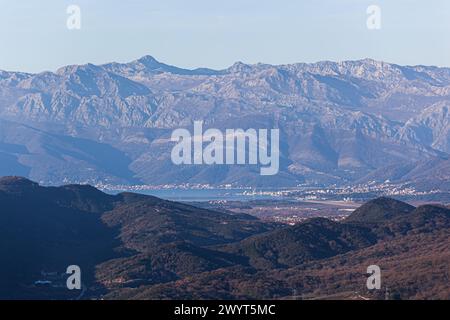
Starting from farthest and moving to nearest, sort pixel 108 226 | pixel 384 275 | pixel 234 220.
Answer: pixel 234 220 → pixel 108 226 → pixel 384 275

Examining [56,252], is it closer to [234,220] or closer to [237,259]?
[237,259]
